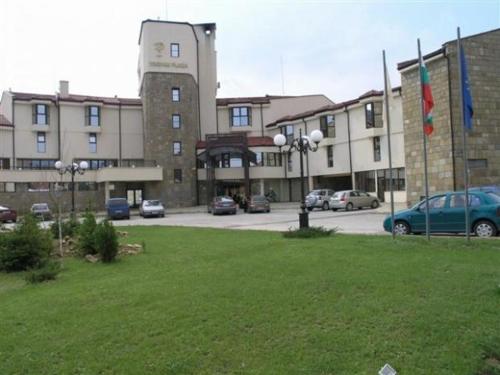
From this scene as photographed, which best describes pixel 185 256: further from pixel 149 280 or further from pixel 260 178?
pixel 260 178

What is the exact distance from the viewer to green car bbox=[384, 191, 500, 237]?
1307 centimetres

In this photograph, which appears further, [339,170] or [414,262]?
[339,170]

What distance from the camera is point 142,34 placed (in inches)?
1852

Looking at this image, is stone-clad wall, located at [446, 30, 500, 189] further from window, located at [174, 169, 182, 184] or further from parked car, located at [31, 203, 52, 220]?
window, located at [174, 169, 182, 184]

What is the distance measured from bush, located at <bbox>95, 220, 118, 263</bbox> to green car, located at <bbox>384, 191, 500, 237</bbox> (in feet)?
29.9

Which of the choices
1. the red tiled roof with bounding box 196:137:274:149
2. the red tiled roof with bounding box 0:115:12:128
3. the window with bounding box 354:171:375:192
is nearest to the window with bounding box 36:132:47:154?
the red tiled roof with bounding box 0:115:12:128

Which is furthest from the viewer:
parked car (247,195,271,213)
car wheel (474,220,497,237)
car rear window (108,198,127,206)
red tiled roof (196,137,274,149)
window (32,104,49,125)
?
red tiled roof (196,137,274,149)

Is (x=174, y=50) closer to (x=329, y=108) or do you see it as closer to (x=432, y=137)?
(x=329, y=108)

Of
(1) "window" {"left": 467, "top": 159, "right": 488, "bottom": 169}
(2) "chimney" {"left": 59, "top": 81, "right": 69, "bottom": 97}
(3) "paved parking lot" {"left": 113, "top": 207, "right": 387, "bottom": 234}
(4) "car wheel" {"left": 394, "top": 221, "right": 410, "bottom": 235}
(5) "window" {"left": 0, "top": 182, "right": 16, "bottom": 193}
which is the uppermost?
(2) "chimney" {"left": 59, "top": 81, "right": 69, "bottom": 97}

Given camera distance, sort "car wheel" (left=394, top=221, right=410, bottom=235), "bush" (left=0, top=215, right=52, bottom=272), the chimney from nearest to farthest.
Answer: "bush" (left=0, top=215, right=52, bottom=272) < "car wheel" (left=394, top=221, right=410, bottom=235) < the chimney

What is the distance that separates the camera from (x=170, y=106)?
46.4 metres

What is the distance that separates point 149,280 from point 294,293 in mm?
2769

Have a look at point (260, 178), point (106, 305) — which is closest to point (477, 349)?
point (106, 305)

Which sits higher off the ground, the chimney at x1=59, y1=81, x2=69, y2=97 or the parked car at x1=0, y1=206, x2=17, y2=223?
the chimney at x1=59, y1=81, x2=69, y2=97
